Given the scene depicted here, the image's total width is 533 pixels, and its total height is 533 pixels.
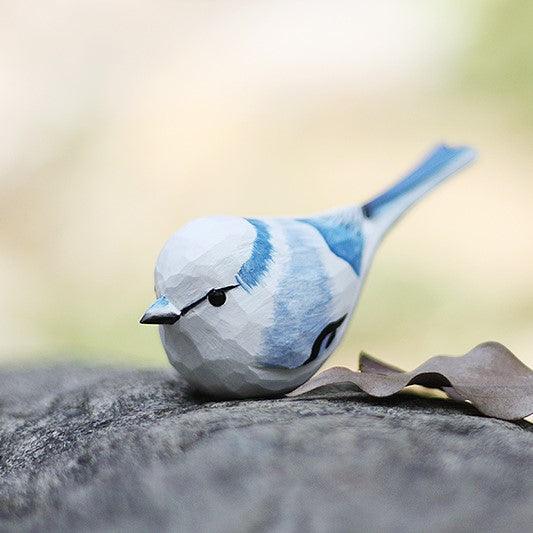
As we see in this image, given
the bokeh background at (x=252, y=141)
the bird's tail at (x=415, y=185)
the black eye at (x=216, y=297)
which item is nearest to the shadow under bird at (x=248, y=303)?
the black eye at (x=216, y=297)

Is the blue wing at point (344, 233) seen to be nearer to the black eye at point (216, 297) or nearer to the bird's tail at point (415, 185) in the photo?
the bird's tail at point (415, 185)

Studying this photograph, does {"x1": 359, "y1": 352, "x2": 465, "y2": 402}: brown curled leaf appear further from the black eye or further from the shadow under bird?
the black eye

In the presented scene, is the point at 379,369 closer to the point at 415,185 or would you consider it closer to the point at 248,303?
the point at 248,303

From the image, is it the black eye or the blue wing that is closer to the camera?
the black eye

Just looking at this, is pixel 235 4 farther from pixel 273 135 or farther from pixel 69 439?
pixel 69 439

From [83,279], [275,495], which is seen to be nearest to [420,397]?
[275,495]

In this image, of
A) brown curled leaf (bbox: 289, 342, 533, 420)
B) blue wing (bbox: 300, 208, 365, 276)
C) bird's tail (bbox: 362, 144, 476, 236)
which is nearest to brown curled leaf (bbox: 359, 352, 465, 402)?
brown curled leaf (bbox: 289, 342, 533, 420)

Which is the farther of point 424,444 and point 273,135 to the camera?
point 273,135
